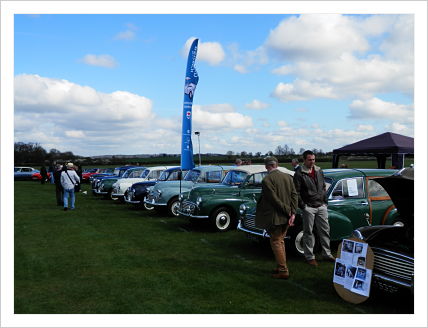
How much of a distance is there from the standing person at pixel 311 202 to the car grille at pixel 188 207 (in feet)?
14.2

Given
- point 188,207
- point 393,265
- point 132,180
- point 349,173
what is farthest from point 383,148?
point 393,265

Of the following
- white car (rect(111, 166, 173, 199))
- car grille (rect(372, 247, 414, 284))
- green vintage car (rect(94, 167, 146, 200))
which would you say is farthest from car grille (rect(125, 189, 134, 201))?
car grille (rect(372, 247, 414, 284))

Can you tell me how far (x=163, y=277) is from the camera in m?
6.78

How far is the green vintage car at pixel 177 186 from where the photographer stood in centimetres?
1360

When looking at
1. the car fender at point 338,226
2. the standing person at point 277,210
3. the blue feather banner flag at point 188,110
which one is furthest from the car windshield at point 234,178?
the standing person at point 277,210

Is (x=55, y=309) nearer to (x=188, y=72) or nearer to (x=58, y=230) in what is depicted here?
(x=58, y=230)

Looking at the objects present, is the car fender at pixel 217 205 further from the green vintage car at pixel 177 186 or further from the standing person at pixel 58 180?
the standing person at pixel 58 180

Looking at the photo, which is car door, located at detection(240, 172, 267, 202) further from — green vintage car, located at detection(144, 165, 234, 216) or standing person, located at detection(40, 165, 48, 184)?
standing person, located at detection(40, 165, 48, 184)

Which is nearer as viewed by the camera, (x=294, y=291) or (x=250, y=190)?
(x=294, y=291)

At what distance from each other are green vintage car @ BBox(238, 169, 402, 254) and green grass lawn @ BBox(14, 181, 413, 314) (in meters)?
0.55

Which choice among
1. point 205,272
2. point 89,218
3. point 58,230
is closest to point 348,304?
point 205,272

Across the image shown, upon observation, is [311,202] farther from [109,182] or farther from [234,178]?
[109,182]

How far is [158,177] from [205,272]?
461 inches

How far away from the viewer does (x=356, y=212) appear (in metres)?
8.25
